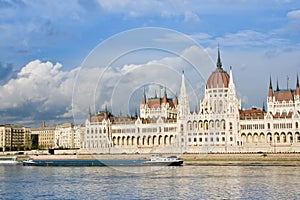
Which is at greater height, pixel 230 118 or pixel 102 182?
pixel 230 118

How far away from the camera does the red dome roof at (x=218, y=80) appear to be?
11622 cm

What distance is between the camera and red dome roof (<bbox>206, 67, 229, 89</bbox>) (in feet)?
381

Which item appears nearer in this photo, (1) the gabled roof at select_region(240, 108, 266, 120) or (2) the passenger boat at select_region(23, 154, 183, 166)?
(2) the passenger boat at select_region(23, 154, 183, 166)

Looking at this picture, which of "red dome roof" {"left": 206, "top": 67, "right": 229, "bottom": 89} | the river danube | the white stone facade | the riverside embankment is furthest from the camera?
the white stone facade

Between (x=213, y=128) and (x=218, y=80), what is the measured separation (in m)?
10.7

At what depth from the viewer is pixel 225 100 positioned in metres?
113

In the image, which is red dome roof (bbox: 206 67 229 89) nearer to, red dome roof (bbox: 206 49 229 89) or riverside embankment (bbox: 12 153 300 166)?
red dome roof (bbox: 206 49 229 89)

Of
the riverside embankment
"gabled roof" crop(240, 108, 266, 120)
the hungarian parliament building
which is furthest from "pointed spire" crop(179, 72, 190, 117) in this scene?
the riverside embankment

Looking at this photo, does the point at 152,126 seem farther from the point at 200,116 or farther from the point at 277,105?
the point at 277,105

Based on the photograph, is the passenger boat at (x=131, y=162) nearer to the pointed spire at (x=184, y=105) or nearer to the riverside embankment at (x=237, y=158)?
the riverside embankment at (x=237, y=158)

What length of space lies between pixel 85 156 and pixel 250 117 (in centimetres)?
3251

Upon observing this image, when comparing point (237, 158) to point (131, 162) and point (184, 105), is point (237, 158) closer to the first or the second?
point (131, 162)

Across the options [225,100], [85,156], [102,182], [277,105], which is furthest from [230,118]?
[102,182]

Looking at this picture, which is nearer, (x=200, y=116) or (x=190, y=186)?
(x=190, y=186)
